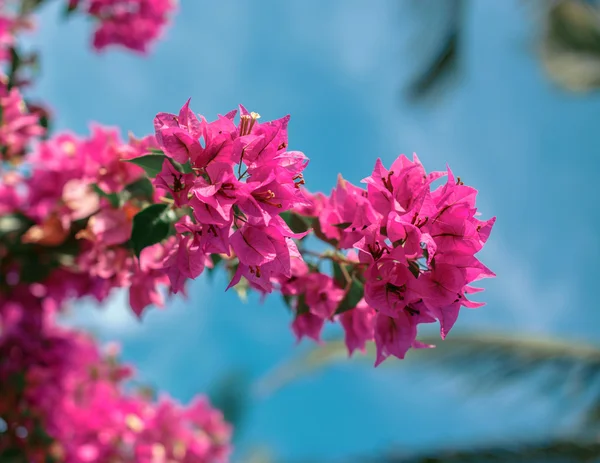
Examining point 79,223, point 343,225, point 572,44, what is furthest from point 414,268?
point 572,44

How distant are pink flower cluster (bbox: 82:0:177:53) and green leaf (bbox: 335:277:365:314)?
54.2 inches

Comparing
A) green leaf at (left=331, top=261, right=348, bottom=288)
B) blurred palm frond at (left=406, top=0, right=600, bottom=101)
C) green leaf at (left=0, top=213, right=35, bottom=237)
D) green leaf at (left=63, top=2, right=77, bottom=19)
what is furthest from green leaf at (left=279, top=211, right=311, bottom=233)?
blurred palm frond at (left=406, top=0, right=600, bottom=101)

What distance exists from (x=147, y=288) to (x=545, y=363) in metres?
3.03

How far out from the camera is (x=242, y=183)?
846mm

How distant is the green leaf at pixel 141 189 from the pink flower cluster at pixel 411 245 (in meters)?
0.45

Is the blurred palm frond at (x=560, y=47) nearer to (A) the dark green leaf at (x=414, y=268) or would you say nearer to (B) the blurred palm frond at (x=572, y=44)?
(B) the blurred palm frond at (x=572, y=44)

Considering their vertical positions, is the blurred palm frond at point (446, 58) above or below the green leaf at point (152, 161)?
above

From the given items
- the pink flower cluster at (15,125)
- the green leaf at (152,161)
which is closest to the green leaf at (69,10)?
the pink flower cluster at (15,125)

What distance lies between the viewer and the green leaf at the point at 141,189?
129cm

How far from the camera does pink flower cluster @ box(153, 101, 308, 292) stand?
847 millimetres

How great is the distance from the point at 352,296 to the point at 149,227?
0.37m

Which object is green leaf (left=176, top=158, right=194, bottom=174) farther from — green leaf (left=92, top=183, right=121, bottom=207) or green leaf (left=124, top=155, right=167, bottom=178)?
green leaf (left=92, top=183, right=121, bottom=207)

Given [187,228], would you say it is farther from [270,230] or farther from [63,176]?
[63,176]

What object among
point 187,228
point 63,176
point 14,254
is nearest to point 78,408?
point 14,254
